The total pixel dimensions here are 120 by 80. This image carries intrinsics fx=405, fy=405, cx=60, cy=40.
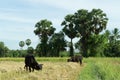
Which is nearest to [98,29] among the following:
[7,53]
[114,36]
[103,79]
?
[114,36]

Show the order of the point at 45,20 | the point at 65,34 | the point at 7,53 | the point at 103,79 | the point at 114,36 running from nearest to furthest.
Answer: the point at 103,79 → the point at 65,34 → the point at 45,20 → the point at 114,36 → the point at 7,53

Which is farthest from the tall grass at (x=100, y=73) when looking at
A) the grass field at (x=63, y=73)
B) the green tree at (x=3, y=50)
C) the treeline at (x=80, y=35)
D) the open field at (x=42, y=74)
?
the green tree at (x=3, y=50)

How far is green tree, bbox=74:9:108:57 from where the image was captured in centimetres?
8575

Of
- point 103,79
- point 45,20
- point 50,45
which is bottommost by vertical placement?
point 103,79

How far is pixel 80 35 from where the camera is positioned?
86438mm

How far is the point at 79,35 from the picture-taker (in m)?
86.5

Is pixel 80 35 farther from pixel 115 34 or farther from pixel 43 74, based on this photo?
pixel 43 74

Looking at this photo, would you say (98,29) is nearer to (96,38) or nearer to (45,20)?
(96,38)

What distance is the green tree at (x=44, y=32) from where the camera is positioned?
90812 millimetres

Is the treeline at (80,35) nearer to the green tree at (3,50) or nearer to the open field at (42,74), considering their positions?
the green tree at (3,50)

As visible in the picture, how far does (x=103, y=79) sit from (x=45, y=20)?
7863cm

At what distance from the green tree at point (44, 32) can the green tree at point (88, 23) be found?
8.59 metres

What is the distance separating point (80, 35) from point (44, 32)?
36.9 feet

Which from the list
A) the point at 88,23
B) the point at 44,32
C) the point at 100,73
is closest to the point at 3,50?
the point at 44,32
